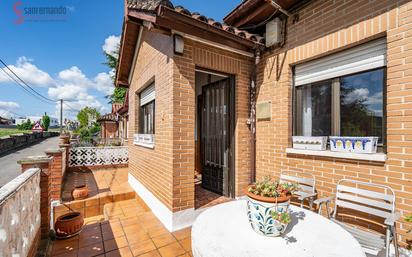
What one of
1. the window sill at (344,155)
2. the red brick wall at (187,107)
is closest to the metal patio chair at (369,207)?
the window sill at (344,155)

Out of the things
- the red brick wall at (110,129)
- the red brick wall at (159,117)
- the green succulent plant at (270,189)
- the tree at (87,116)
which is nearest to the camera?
the green succulent plant at (270,189)

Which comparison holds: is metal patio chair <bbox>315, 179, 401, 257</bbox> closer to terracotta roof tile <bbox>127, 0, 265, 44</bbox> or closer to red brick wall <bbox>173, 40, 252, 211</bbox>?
red brick wall <bbox>173, 40, 252, 211</bbox>

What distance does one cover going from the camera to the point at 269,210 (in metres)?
1.69

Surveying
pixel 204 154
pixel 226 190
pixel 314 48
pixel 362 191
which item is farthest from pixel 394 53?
pixel 204 154

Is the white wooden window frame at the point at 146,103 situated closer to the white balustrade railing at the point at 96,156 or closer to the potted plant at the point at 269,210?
the potted plant at the point at 269,210

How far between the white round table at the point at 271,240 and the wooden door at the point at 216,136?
2.32 meters

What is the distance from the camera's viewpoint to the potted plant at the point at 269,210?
1666mm

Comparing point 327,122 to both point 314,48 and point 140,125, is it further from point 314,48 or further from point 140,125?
point 140,125

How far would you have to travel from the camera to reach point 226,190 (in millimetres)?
4359

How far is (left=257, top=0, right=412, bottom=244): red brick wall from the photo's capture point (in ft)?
7.43

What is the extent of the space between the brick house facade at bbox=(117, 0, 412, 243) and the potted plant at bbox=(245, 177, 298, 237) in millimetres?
1668

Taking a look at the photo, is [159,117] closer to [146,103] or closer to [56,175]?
[146,103]

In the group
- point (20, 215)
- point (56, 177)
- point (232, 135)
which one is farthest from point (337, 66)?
point (56, 177)

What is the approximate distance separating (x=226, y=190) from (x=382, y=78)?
3378 millimetres
